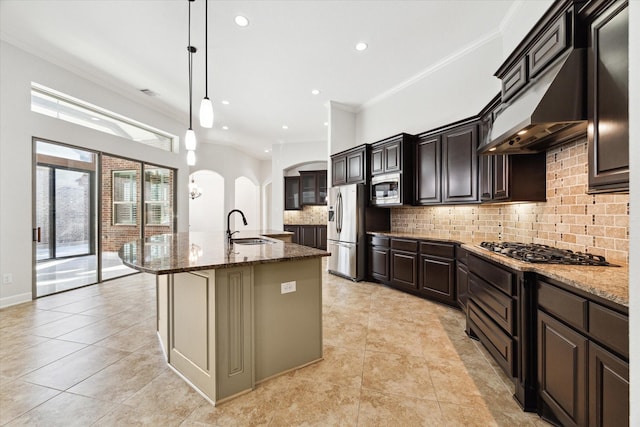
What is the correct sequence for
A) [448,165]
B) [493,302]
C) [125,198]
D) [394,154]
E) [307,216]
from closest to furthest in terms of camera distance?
[493,302] → [448,165] → [394,154] → [125,198] → [307,216]

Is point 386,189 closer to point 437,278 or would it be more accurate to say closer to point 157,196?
point 437,278

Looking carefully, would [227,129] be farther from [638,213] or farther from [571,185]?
[638,213]

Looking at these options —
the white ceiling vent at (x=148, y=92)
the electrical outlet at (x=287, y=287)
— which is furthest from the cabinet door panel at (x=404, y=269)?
the white ceiling vent at (x=148, y=92)

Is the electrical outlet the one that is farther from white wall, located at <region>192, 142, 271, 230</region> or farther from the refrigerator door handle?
white wall, located at <region>192, 142, 271, 230</region>

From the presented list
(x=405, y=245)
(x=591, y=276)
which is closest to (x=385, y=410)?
(x=591, y=276)

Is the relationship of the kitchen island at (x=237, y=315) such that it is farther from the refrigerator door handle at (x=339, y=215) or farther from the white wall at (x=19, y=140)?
the white wall at (x=19, y=140)

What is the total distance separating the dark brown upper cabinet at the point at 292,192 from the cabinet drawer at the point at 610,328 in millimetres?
7440

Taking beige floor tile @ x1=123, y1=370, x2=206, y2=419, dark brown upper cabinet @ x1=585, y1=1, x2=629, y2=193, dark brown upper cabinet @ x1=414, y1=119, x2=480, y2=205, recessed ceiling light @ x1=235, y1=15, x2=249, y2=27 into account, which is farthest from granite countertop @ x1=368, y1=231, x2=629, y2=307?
recessed ceiling light @ x1=235, y1=15, x2=249, y2=27

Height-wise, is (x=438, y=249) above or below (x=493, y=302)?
above

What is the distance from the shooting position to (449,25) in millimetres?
3146

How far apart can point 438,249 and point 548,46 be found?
7.80 ft

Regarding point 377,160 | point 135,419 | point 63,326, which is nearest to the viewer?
point 135,419

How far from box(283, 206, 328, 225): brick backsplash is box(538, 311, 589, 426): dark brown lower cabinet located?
6.92 meters

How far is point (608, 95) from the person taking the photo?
1352 millimetres
